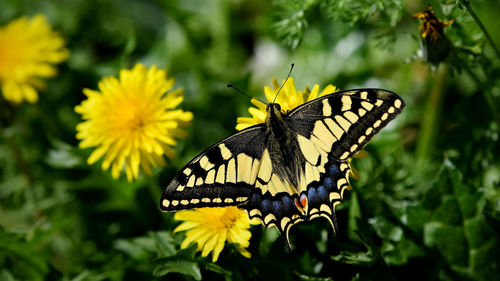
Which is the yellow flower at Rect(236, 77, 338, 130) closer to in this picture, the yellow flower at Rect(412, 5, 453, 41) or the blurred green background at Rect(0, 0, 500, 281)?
the blurred green background at Rect(0, 0, 500, 281)

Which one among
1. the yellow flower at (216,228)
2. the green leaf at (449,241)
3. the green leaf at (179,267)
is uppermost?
the yellow flower at (216,228)

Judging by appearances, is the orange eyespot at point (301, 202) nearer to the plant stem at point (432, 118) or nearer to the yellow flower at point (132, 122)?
the yellow flower at point (132, 122)

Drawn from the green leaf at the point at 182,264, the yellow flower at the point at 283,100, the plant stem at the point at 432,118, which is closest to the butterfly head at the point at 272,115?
the yellow flower at the point at 283,100

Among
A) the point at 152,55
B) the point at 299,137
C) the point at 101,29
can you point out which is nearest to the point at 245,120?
the point at 299,137

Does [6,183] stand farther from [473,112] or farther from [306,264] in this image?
[473,112]

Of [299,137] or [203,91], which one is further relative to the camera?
[203,91]

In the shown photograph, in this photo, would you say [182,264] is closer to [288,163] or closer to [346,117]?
[288,163]
